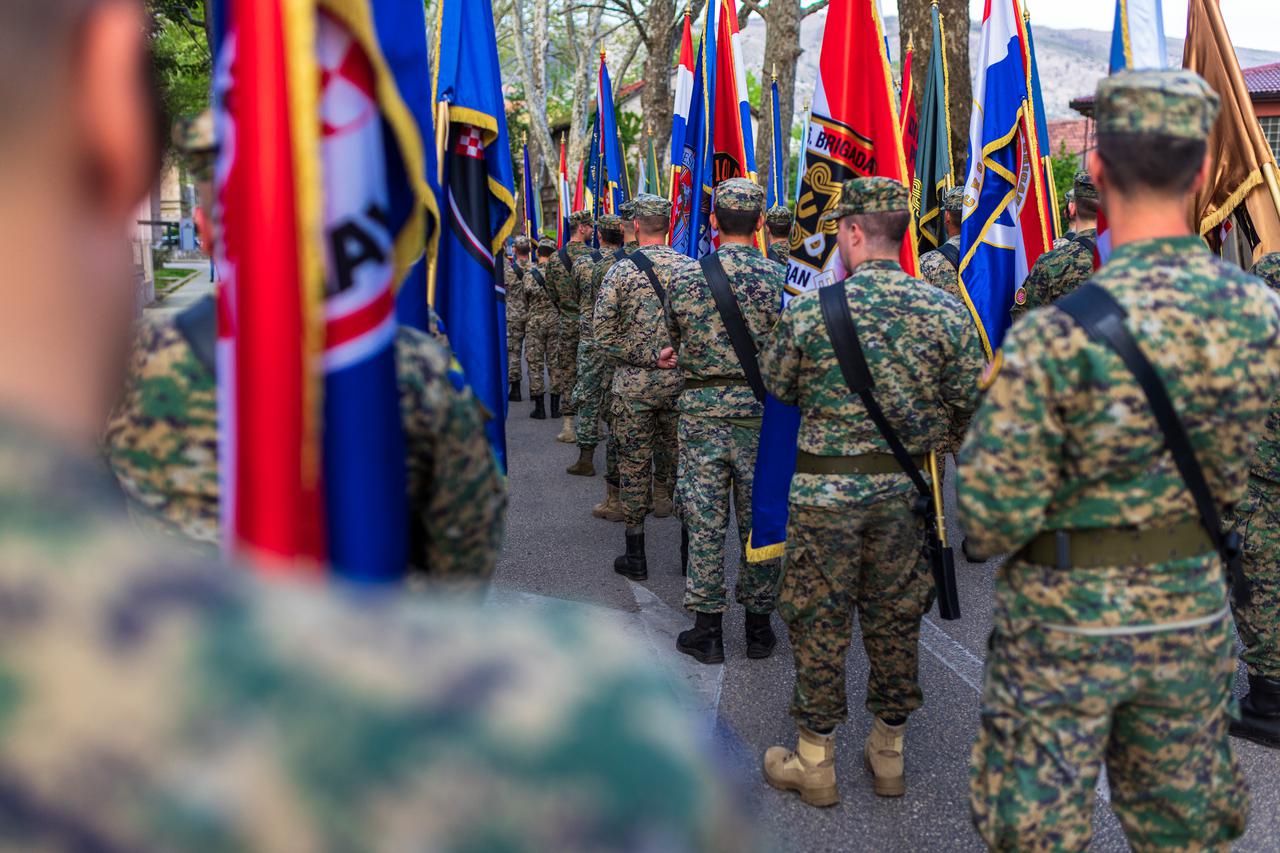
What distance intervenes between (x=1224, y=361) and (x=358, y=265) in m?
1.93

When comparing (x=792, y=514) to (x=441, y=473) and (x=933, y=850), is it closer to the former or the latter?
(x=933, y=850)

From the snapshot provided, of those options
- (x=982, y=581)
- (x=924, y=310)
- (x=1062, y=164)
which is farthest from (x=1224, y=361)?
(x=1062, y=164)

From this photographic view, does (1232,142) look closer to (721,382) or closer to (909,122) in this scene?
(721,382)

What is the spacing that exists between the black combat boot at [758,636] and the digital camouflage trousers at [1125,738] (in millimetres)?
2518

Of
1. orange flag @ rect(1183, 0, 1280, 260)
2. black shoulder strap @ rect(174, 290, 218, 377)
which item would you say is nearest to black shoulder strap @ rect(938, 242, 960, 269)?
orange flag @ rect(1183, 0, 1280, 260)

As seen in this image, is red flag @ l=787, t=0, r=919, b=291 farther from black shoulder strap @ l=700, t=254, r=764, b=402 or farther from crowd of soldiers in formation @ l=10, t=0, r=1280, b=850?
black shoulder strap @ l=700, t=254, r=764, b=402

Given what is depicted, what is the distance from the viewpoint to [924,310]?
11.4ft

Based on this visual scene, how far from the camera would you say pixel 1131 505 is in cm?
229

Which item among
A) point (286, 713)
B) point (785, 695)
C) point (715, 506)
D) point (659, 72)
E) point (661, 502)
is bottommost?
point (785, 695)

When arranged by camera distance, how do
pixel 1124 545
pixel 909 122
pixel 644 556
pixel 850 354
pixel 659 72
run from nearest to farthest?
pixel 1124 545 < pixel 850 354 < pixel 644 556 < pixel 909 122 < pixel 659 72

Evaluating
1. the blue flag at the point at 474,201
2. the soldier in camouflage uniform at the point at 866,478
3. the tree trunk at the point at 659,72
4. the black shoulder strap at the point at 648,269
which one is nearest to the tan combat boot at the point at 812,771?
the soldier in camouflage uniform at the point at 866,478

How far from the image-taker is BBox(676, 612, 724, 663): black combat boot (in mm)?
4875

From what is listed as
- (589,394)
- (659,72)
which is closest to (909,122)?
(589,394)

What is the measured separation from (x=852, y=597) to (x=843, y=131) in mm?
2075
